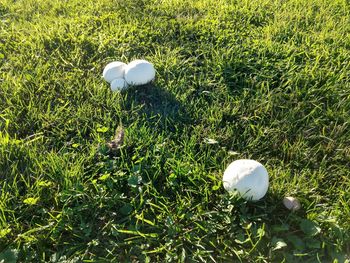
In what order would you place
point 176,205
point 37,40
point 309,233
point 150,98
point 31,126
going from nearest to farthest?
point 309,233 → point 176,205 → point 31,126 → point 150,98 → point 37,40

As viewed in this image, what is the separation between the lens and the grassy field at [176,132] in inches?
86.3

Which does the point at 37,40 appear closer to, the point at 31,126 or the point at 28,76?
the point at 28,76

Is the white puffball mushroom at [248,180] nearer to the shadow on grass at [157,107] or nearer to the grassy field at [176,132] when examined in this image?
the grassy field at [176,132]

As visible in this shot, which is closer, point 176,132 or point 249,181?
point 249,181

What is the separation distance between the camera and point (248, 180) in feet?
7.30

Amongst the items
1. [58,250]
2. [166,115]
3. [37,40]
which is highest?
[37,40]

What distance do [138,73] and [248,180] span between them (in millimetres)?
1337

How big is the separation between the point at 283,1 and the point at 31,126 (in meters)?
3.22

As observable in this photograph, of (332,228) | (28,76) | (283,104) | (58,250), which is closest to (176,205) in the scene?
(58,250)

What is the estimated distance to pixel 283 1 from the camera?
4.44 meters

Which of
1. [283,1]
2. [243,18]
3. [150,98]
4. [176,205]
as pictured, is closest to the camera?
[176,205]

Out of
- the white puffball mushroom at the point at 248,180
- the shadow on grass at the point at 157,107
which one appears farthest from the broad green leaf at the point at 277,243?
the shadow on grass at the point at 157,107

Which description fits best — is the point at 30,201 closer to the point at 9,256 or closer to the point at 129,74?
the point at 9,256

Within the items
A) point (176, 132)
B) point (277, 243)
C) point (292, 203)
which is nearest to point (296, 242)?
point (277, 243)
